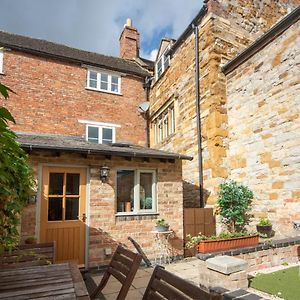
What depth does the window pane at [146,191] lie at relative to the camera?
753 centimetres

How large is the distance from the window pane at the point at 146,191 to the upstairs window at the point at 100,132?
4.96 m

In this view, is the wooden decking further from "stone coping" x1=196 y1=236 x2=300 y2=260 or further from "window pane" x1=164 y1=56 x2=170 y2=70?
"window pane" x1=164 y1=56 x2=170 y2=70

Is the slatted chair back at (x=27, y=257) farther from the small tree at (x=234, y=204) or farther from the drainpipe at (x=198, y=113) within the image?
the drainpipe at (x=198, y=113)

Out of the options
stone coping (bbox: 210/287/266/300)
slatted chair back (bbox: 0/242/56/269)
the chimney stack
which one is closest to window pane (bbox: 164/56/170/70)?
the chimney stack

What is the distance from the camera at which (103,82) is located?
12859 millimetres

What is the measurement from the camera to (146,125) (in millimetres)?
13719

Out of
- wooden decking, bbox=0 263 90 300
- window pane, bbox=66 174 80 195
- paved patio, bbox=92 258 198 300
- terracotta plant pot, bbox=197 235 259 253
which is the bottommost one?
paved patio, bbox=92 258 198 300

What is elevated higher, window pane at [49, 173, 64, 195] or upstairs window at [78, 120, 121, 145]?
upstairs window at [78, 120, 121, 145]

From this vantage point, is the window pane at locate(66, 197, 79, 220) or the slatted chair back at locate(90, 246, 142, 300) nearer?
the slatted chair back at locate(90, 246, 142, 300)

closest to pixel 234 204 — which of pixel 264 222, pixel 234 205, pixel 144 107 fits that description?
pixel 234 205

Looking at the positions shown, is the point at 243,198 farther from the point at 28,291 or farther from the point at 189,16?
the point at 189,16

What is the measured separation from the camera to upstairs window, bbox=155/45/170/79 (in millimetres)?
12768

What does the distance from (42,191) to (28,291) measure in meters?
4.41

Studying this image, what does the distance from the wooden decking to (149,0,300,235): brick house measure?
229 inches
